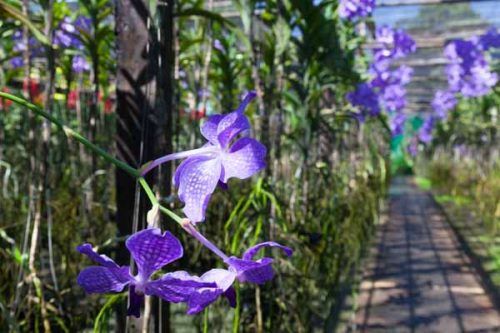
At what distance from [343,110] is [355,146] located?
1619mm

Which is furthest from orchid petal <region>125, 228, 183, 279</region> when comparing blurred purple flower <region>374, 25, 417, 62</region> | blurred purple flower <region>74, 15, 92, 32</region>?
blurred purple flower <region>374, 25, 417, 62</region>

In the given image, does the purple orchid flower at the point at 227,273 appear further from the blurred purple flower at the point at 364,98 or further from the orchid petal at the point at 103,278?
the blurred purple flower at the point at 364,98

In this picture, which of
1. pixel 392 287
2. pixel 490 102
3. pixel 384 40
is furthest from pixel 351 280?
pixel 490 102

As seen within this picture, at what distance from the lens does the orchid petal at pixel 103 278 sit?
1.62 feet

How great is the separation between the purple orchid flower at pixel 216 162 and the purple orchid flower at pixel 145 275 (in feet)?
0.13

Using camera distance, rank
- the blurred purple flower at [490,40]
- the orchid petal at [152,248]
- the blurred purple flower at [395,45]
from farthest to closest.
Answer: the blurred purple flower at [490,40], the blurred purple flower at [395,45], the orchid petal at [152,248]

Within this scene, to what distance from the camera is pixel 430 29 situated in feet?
30.0

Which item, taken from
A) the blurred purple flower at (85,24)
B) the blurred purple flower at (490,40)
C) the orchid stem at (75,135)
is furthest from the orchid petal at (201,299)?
the blurred purple flower at (490,40)

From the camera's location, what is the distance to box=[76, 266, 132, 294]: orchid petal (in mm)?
494

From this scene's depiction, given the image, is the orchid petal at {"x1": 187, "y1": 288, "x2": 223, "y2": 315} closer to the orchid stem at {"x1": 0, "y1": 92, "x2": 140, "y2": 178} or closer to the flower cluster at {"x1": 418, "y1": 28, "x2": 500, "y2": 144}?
the orchid stem at {"x1": 0, "y1": 92, "x2": 140, "y2": 178}

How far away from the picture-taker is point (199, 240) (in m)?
0.51

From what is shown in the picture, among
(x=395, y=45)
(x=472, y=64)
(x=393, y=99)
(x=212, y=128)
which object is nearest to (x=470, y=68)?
(x=472, y=64)

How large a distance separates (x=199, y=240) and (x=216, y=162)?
6 centimetres

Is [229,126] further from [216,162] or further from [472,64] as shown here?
[472,64]
